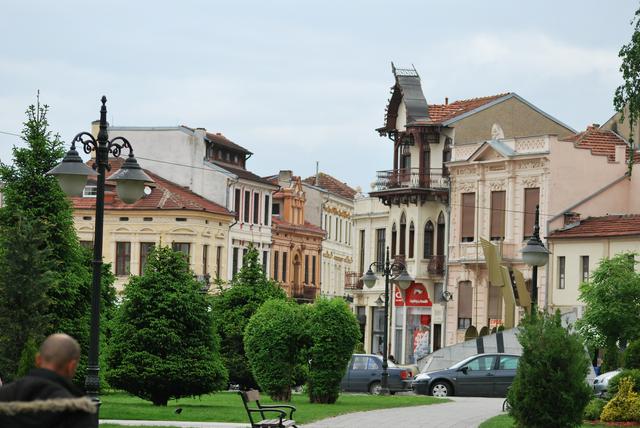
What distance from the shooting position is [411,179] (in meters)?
75.2

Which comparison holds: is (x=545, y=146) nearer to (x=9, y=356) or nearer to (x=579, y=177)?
(x=579, y=177)

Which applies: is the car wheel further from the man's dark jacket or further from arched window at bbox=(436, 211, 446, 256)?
the man's dark jacket

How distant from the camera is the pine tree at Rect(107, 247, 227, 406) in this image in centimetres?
3247

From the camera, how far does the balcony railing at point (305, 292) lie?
101m

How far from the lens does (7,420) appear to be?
9.28 metres

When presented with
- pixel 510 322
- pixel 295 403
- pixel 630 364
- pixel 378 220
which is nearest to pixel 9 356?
pixel 295 403

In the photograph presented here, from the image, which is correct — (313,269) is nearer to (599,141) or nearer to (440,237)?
(440,237)

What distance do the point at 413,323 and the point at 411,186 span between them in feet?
21.9

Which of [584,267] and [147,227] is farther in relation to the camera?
[147,227]

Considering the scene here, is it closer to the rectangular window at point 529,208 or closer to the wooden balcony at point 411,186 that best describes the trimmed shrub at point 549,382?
the rectangular window at point 529,208

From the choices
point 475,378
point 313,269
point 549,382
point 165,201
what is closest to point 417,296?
point 165,201

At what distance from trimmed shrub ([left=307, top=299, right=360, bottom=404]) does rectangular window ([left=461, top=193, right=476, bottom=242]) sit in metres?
36.3

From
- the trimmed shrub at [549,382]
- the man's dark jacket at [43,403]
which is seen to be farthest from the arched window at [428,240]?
the man's dark jacket at [43,403]

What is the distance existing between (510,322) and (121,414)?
123 feet
